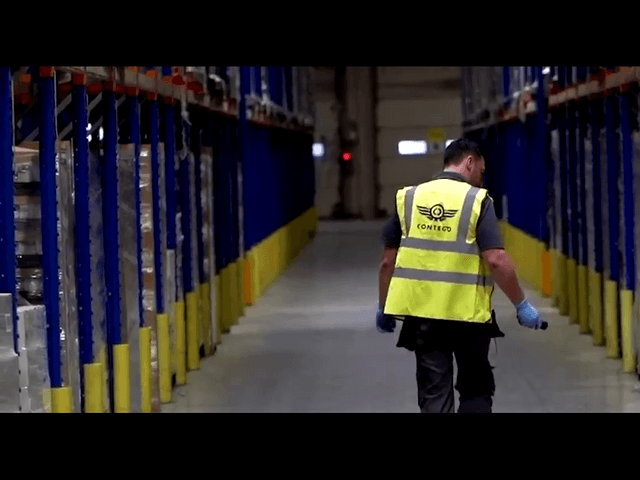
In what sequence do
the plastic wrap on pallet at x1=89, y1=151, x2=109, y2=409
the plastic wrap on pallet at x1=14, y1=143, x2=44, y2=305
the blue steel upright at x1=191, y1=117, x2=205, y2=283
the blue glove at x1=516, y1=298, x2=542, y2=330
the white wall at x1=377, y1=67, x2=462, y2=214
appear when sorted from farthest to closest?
1. the white wall at x1=377, y1=67, x2=462, y2=214
2. the blue steel upright at x1=191, y1=117, x2=205, y2=283
3. the plastic wrap on pallet at x1=89, y1=151, x2=109, y2=409
4. the plastic wrap on pallet at x1=14, y1=143, x2=44, y2=305
5. the blue glove at x1=516, y1=298, x2=542, y2=330

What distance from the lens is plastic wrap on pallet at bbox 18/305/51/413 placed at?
6.82m

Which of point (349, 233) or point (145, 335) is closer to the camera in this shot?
point (145, 335)

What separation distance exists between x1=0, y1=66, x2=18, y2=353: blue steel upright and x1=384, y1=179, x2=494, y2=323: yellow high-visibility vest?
1839 mm

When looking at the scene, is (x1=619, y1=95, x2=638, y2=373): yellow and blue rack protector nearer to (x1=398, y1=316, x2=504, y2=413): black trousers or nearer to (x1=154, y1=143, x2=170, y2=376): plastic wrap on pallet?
(x1=154, y1=143, x2=170, y2=376): plastic wrap on pallet

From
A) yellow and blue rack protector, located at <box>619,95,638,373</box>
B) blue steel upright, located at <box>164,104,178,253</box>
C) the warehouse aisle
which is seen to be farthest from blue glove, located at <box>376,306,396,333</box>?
yellow and blue rack protector, located at <box>619,95,638,373</box>

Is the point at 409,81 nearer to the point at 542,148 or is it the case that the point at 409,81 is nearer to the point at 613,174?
the point at 542,148

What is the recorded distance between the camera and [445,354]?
7086mm

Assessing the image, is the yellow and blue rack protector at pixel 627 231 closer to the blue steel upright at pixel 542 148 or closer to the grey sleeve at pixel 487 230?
the grey sleeve at pixel 487 230

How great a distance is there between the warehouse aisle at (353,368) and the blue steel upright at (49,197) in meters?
2.87

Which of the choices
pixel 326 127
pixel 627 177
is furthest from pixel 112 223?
pixel 326 127

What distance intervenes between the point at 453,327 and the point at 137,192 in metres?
3.42
